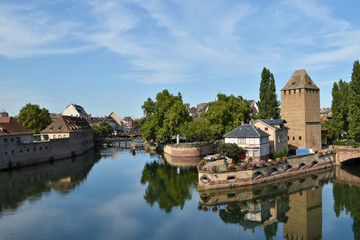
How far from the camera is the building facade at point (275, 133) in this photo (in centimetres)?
4756

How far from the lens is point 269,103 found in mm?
66750

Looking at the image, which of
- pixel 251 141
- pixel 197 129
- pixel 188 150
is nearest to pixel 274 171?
pixel 251 141

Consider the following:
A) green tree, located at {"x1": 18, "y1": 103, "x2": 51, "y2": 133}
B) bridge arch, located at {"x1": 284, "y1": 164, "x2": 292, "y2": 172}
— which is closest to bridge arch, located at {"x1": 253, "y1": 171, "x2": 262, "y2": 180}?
bridge arch, located at {"x1": 284, "y1": 164, "x2": 292, "y2": 172}

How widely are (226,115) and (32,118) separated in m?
50.1

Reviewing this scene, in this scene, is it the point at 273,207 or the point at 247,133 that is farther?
the point at 247,133

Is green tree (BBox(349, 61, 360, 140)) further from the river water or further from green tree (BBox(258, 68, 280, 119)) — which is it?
green tree (BBox(258, 68, 280, 119))

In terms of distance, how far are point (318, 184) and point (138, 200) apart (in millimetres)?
24561

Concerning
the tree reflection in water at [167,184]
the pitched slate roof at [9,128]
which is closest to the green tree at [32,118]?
the pitched slate roof at [9,128]

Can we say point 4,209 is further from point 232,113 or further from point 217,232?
point 232,113

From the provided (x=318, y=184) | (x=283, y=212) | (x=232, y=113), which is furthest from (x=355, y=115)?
(x=283, y=212)

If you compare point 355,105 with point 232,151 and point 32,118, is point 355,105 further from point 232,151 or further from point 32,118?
point 32,118

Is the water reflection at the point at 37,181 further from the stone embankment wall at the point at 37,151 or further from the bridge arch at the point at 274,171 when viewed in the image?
the bridge arch at the point at 274,171

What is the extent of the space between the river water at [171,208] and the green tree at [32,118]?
30.8 meters

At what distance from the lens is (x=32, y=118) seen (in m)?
74.3
